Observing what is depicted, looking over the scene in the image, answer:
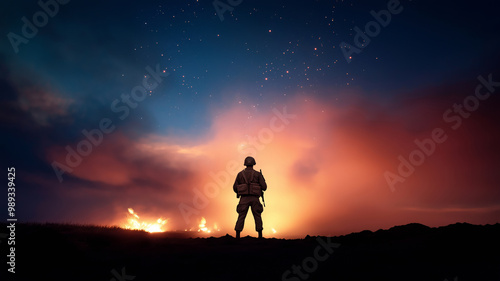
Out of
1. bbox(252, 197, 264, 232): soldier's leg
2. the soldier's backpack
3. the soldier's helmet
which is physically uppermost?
the soldier's helmet

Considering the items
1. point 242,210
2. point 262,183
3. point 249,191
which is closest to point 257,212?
point 242,210

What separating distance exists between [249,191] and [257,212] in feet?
2.81

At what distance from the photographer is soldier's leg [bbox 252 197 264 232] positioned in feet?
36.3

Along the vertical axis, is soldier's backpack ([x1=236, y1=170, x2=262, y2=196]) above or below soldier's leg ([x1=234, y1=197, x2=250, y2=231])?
above

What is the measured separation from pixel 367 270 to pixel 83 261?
5.38 metres

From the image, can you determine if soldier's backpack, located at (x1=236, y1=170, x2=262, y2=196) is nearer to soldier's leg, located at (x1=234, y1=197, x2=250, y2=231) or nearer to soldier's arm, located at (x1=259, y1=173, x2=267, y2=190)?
soldier's arm, located at (x1=259, y1=173, x2=267, y2=190)

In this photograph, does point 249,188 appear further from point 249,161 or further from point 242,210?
point 249,161

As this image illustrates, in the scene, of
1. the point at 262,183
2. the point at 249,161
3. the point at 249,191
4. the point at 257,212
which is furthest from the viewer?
the point at 249,161

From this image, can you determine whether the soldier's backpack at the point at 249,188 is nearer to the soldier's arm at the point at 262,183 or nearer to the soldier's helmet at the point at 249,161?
the soldier's arm at the point at 262,183

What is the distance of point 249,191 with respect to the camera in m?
11.5

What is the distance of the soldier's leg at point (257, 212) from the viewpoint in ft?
36.3

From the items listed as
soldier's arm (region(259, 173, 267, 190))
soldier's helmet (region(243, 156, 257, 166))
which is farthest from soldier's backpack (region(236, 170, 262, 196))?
soldier's helmet (region(243, 156, 257, 166))

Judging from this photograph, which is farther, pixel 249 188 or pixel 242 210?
pixel 249 188

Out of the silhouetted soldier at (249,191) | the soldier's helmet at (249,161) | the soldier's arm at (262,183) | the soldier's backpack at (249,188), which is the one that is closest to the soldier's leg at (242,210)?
the silhouetted soldier at (249,191)
